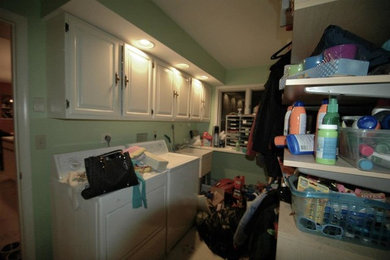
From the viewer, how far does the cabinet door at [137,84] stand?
143cm

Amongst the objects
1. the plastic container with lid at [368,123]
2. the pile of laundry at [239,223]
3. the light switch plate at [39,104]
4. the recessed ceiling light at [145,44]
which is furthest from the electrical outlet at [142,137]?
the plastic container with lid at [368,123]

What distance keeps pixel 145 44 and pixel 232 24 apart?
101cm

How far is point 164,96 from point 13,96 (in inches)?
50.2

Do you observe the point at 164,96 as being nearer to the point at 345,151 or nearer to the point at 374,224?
the point at 345,151

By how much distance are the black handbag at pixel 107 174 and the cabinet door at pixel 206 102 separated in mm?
2022

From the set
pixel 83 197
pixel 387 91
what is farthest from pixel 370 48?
pixel 83 197

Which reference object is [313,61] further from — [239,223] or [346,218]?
[239,223]

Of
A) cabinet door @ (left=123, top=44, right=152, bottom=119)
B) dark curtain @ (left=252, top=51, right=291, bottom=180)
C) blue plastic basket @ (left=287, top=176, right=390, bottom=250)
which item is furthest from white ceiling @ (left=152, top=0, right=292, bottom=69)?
blue plastic basket @ (left=287, top=176, right=390, bottom=250)

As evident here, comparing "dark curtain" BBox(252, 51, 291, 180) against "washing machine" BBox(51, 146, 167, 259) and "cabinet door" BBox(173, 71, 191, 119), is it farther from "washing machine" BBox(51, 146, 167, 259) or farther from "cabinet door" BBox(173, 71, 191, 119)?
"cabinet door" BBox(173, 71, 191, 119)

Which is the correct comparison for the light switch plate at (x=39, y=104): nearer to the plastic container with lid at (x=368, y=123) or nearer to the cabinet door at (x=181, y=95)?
the cabinet door at (x=181, y=95)

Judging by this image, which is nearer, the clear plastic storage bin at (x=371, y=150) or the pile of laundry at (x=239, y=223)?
the clear plastic storage bin at (x=371, y=150)

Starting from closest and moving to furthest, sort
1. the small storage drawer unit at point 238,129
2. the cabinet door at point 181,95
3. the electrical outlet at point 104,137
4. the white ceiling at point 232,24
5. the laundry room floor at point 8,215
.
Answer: the white ceiling at point 232,24 → the electrical outlet at point 104,137 → the laundry room floor at point 8,215 → the cabinet door at point 181,95 → the small storage drawer unit at point 238,129

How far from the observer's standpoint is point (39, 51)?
118 cm

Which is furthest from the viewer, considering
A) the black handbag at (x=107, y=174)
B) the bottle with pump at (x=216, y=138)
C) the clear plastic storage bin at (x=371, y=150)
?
the bottle with pump at (x=216, y=138)
